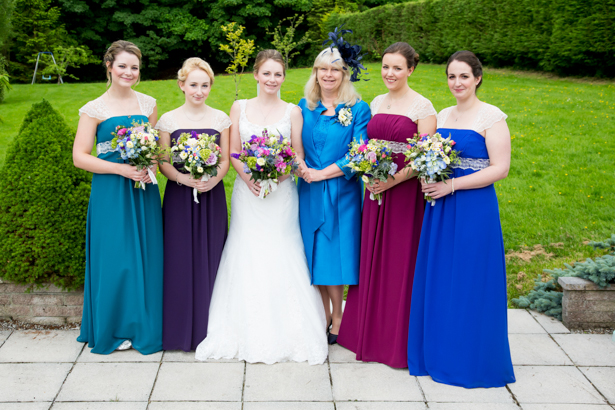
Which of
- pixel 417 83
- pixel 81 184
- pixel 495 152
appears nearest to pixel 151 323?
pixel 81 184

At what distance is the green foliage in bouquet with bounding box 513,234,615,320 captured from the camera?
493 centimetres

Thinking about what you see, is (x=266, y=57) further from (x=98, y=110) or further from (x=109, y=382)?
(x=109, y=382)

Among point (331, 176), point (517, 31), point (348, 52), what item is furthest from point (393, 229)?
point (517, 31)

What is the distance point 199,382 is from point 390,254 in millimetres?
1869

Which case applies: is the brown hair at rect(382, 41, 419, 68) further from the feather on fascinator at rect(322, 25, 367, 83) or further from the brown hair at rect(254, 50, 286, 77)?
the brown hair at rect(254, 50, 286, 77)

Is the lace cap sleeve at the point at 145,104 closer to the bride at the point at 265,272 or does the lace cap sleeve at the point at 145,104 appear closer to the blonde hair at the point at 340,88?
the bride at the point at 265,272

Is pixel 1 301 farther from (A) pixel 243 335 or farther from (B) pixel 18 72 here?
(B) pixel 18 72

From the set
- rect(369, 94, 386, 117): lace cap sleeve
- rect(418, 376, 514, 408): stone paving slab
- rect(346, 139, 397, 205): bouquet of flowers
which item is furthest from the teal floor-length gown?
rect(418, 376, 514, 408): stone paving slab

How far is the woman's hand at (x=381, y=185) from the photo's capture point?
14.0 ft

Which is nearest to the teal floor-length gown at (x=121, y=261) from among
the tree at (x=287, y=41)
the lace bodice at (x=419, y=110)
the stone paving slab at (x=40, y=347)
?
the stone paving slab at (x=40, y=347)

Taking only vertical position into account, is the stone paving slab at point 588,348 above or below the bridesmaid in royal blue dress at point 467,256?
below

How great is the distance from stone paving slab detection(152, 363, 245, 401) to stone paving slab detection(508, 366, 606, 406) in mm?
→ 2194

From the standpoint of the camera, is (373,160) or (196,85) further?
(196,85)

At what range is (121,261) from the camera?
4477mm
